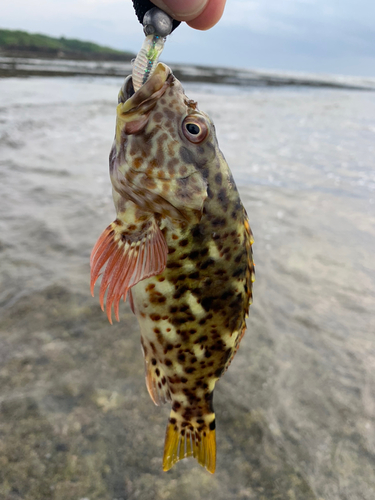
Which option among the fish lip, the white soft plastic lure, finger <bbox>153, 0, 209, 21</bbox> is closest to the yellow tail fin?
the fish lip

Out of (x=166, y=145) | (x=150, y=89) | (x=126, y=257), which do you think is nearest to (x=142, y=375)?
(x=126, y=257)

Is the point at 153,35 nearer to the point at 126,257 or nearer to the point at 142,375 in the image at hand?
the point at 126,257

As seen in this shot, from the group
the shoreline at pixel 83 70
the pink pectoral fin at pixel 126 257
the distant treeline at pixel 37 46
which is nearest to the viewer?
the pink pectoral fin at pixel 126 257

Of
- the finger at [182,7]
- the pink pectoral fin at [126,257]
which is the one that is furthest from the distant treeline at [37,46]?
the pink pectoral fin at [126,257]

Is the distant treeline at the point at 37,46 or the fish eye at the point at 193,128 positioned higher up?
the distant treeline at the point at 37,46

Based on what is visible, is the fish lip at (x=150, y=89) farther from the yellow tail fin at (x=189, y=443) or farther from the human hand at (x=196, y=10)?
the yellow tail fin at (x=189, y=443)

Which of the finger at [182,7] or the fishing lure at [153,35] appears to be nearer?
the fishing lure at [153,35]

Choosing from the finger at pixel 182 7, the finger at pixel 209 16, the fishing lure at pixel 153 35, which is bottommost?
the fishing lure at pixel 153 35
